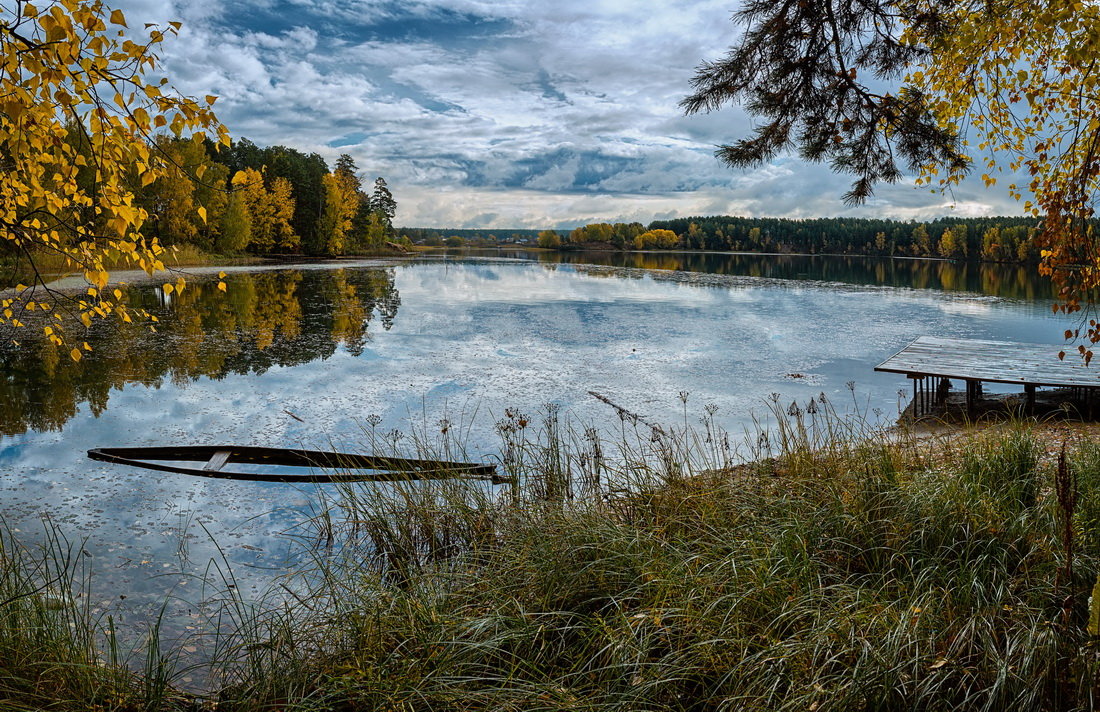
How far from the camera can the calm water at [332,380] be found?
6.28 meters

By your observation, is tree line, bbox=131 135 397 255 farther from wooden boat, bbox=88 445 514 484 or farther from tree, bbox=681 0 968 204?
tree, bbox=681 0 968 204

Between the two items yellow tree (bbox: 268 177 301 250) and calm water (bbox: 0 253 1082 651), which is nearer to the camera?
calm water (bbox: 0 253 1082 651)

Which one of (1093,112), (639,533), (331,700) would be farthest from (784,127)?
(331,700)

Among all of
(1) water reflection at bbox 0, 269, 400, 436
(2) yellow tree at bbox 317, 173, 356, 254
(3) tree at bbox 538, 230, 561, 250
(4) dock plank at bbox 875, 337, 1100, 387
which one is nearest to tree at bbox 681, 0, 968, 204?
(4) dock plank at bbox 875, 337, 1100, 387

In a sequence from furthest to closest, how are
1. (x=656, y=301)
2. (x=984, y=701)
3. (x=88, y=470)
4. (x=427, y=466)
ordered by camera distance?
1. (x=656, y=301)
2. (x=88, y=470)
3. (x=427, y=466)
4. (x=984, y=701)

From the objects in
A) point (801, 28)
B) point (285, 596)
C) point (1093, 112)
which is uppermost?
point (801, 28)

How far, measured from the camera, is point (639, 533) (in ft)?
13.5

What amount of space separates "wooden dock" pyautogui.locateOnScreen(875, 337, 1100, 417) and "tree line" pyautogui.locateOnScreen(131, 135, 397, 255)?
42063 mm

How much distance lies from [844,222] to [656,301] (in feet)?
311

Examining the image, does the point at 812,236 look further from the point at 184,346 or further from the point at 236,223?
the point at 184,346

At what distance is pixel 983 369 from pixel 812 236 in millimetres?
103642

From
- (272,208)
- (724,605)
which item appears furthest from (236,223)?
(724,605)

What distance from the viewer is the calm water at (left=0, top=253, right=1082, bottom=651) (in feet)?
20.6

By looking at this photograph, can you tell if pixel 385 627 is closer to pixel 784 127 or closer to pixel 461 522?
pixel 461 522
